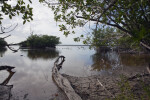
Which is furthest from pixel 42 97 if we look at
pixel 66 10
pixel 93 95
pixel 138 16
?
pixel 138 16

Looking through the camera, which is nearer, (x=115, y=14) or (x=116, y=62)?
(x=115, y=14)

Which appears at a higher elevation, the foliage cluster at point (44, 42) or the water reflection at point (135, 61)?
the foliage cluster at point (44, 42)

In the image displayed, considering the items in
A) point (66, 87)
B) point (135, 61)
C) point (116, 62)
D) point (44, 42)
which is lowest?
point (135, 61)

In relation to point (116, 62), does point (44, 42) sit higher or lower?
higher

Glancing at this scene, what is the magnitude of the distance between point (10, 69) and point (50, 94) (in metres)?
8.21

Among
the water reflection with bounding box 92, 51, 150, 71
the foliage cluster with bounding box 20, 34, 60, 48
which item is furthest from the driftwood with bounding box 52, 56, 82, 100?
the foliage cluster with bounding box 20, 34, 60, 48

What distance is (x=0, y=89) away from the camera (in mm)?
5621

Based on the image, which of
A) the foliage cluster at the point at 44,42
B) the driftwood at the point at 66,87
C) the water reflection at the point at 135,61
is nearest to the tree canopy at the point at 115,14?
the driftwood at the point at 66,87

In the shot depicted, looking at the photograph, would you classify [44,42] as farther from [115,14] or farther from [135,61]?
[115,14]

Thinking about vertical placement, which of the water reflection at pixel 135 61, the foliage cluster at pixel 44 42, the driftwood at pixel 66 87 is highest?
the foliage cluster at pixel 44 42

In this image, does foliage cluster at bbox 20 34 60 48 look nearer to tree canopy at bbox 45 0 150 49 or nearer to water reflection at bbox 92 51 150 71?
water reflection at bbox 92 51 150 71

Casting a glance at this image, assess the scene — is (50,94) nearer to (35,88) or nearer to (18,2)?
(35,88)

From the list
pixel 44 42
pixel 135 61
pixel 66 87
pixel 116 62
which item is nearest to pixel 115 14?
A: pixel 66 87

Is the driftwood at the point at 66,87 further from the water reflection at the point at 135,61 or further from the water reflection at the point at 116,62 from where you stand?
the water reflection at the point at 135,61
